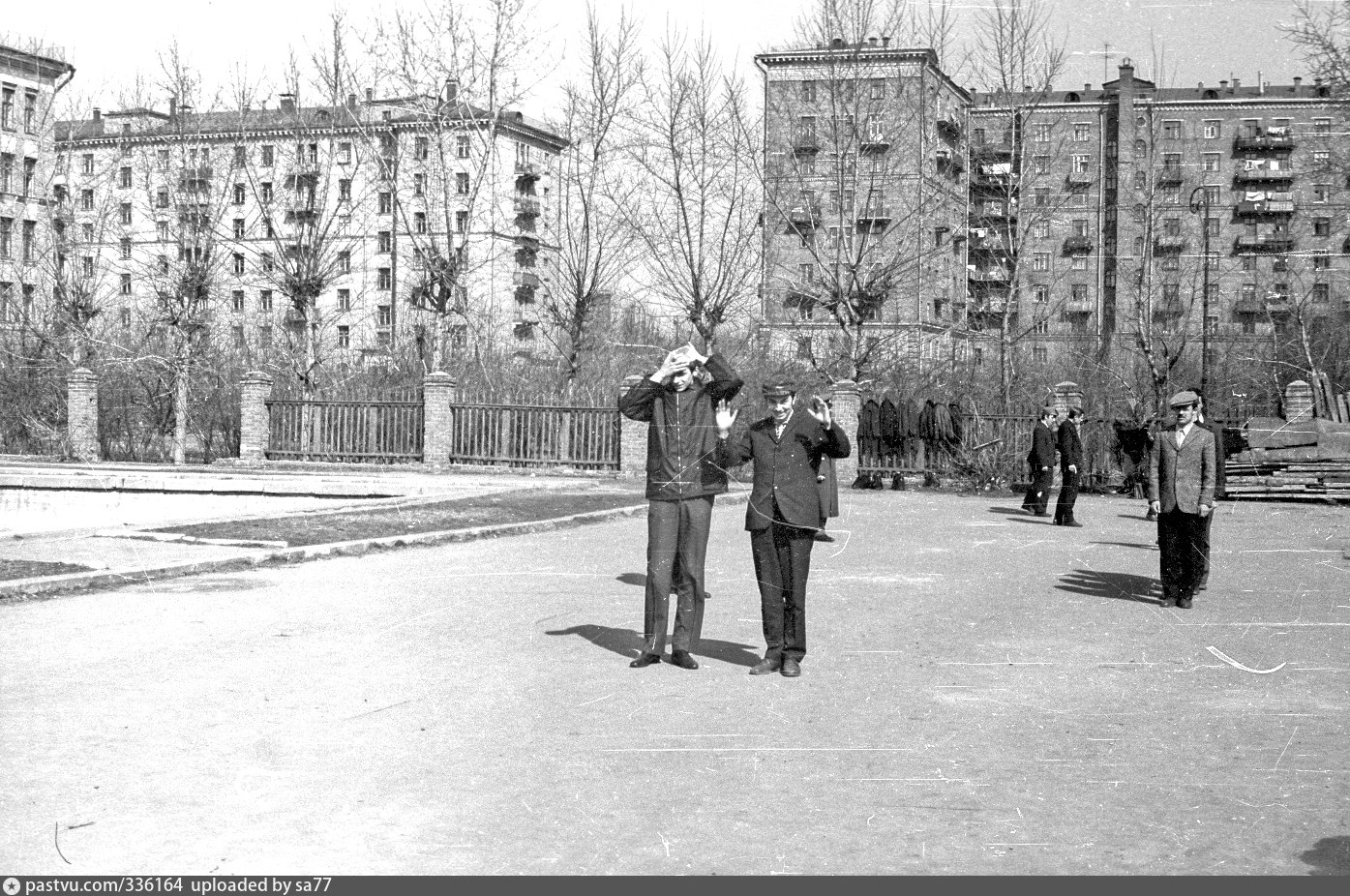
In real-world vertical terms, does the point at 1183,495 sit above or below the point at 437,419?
below

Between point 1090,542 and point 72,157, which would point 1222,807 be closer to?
point 1090,542

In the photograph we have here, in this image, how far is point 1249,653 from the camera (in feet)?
32.0

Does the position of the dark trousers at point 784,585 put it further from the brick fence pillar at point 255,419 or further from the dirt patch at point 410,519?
the brick fence pillar at point 255,419

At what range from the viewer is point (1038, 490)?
23125mm

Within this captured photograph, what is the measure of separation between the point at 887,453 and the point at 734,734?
26082mm

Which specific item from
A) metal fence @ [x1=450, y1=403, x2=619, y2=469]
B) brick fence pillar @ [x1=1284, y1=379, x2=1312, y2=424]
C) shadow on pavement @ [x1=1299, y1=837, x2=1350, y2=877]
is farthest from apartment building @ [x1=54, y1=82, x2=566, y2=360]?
shadow on pavement @ [x1=1299, y1=837, x2=1350, y2=877]

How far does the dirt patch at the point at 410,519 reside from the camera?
16.8m

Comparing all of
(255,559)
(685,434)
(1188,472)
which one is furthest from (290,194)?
(685,434)

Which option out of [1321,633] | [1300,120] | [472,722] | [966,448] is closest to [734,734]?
[472,722]

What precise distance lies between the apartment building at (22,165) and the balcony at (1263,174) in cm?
6966

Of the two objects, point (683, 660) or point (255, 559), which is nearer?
point (683, 660)

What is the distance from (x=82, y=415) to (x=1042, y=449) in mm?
29278

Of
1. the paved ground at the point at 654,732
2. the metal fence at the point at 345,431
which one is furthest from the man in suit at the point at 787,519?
the metal fence at the point at 345,431

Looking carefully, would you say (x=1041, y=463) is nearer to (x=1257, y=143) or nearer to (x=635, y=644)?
Answer: (x=635, y=644)
